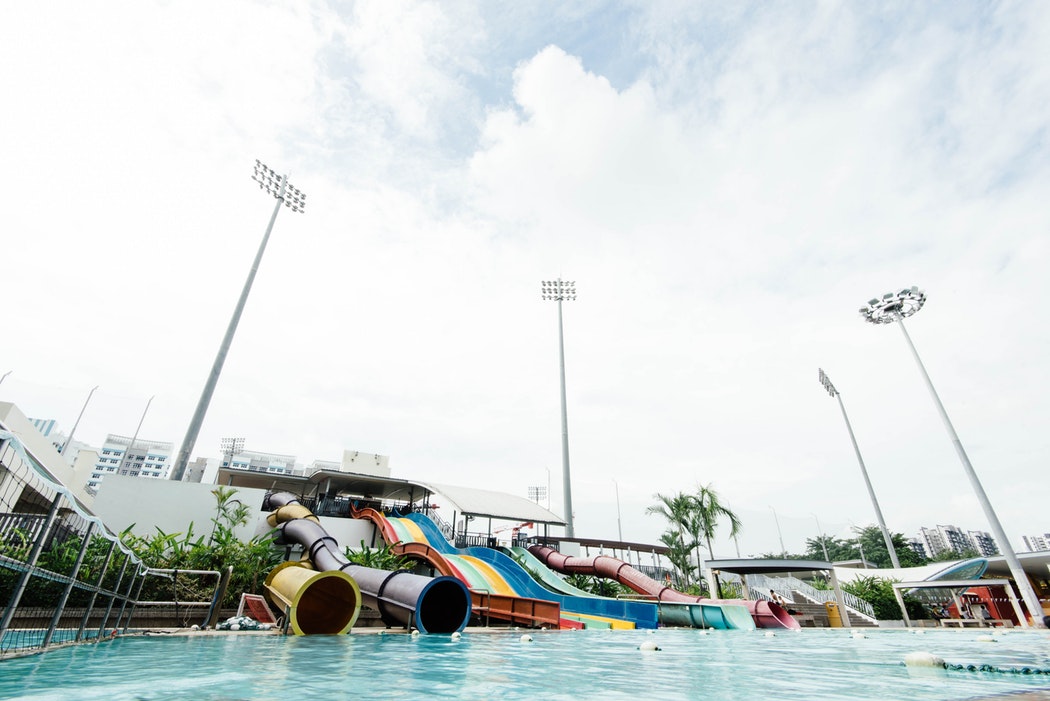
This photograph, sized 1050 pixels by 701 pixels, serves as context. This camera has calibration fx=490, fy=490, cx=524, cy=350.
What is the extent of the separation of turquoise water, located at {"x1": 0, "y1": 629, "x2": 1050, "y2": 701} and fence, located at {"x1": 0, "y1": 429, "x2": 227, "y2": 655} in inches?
31.6

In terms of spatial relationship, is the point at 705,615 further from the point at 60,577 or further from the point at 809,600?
the point at 60,577

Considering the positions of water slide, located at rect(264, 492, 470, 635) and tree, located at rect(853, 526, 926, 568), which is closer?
water slide, located at rect(264, 492, 470, 635)

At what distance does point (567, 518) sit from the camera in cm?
3166

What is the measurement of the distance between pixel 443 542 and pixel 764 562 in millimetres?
14640

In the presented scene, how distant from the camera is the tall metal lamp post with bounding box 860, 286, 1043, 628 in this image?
20.7m

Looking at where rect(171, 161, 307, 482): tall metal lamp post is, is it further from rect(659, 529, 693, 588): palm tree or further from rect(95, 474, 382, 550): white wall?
rect(659, 529, 693, 588): palm tree

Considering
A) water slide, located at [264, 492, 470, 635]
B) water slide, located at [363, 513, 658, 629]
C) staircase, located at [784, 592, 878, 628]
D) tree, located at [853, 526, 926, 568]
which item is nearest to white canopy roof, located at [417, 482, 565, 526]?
water slide, located at [363, 513, 658, 629]

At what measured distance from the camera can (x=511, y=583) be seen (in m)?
20.4

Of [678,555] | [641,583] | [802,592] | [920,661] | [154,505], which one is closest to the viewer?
[920,661]

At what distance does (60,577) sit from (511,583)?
1705 cm

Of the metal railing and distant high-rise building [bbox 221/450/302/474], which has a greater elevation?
distant high-rise building [bbox 221/450/302/474]

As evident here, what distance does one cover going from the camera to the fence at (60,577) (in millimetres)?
4621

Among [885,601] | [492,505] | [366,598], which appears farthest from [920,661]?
[885,601]

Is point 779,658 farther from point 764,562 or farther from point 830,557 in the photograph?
point 830,557
